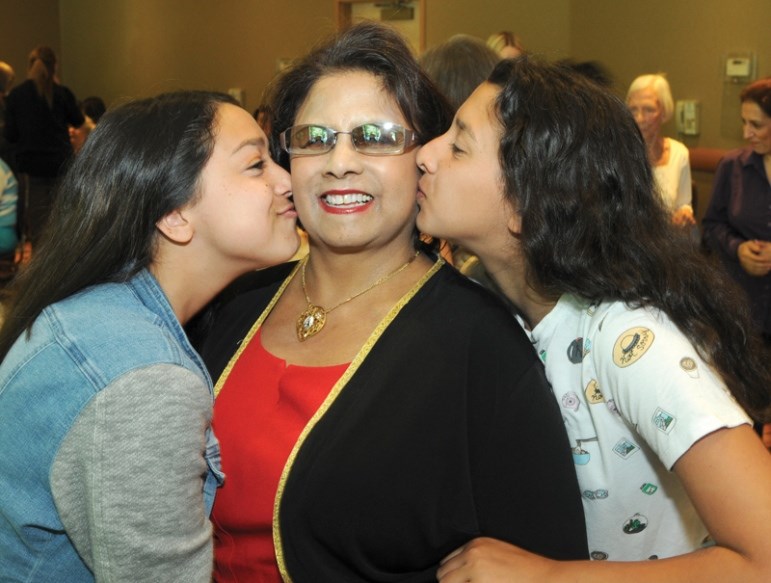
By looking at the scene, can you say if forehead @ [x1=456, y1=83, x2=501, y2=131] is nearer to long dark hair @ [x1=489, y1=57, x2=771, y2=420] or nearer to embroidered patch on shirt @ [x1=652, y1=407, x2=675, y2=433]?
long dark hair @ [x1=489, y1=57, x2=771, y2=420]

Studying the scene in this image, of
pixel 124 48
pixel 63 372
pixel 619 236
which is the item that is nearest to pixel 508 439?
pixel 619 236

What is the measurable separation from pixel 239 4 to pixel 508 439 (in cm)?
932

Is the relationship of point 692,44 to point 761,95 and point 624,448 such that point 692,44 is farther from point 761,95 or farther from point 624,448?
point 624,448

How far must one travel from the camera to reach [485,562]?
157 cm

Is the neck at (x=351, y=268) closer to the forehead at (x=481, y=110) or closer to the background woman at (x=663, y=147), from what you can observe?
the forehead at (x=481, y=110)

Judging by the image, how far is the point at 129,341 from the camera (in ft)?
4.75

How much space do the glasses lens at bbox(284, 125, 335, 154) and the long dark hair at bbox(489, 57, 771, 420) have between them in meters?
0.36

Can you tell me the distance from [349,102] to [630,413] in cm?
85

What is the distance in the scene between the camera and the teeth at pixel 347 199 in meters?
1.84

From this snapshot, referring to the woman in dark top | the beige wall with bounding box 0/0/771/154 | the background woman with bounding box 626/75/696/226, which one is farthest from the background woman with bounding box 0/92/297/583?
the woman in dark top

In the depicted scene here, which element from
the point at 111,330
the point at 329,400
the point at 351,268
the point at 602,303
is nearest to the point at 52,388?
the point at 111,330

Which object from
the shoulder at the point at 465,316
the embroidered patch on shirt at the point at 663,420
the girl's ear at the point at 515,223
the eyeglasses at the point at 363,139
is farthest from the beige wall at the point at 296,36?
the embroidered patch on shirt at the point at 663,420

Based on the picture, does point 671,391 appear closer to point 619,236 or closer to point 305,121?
point 619,236

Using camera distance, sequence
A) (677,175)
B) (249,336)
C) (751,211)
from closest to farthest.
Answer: (249,336)
(751,211)
(677,175)
